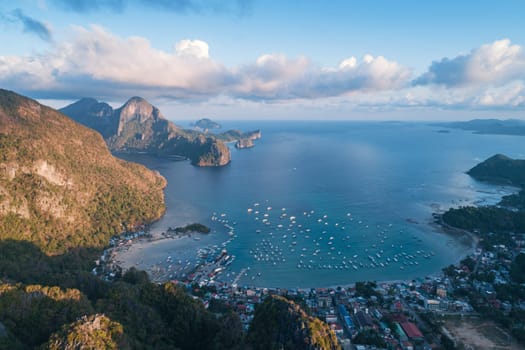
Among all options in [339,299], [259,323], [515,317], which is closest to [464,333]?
[515,317]

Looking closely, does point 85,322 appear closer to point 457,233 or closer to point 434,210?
point 457,233

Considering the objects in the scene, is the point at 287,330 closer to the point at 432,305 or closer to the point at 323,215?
the point at 432,305

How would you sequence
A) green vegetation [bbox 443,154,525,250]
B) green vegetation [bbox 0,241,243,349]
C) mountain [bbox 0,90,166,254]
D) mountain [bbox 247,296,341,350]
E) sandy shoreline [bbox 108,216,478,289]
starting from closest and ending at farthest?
green vegetation [bbox 0,241,243,349] < mountain [bbox 247,296,341,350] < sandy shoreline [bbox 108,216,478,289] < mountain [bbox 0,90,166,254] < green vegetation [bbox 443,154,525,250]

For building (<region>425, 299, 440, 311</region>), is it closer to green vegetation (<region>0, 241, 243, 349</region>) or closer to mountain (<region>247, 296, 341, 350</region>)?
mountain (<region>247, 296, 341, 350</region>)

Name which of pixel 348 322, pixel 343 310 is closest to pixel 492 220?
pixel 343 310

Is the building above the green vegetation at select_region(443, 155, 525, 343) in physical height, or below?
below

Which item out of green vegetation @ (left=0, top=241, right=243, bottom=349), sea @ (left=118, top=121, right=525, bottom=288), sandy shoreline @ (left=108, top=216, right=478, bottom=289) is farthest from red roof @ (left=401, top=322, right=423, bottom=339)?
green vegetation @ (left=0, top=241, right=243, bottom=349)
